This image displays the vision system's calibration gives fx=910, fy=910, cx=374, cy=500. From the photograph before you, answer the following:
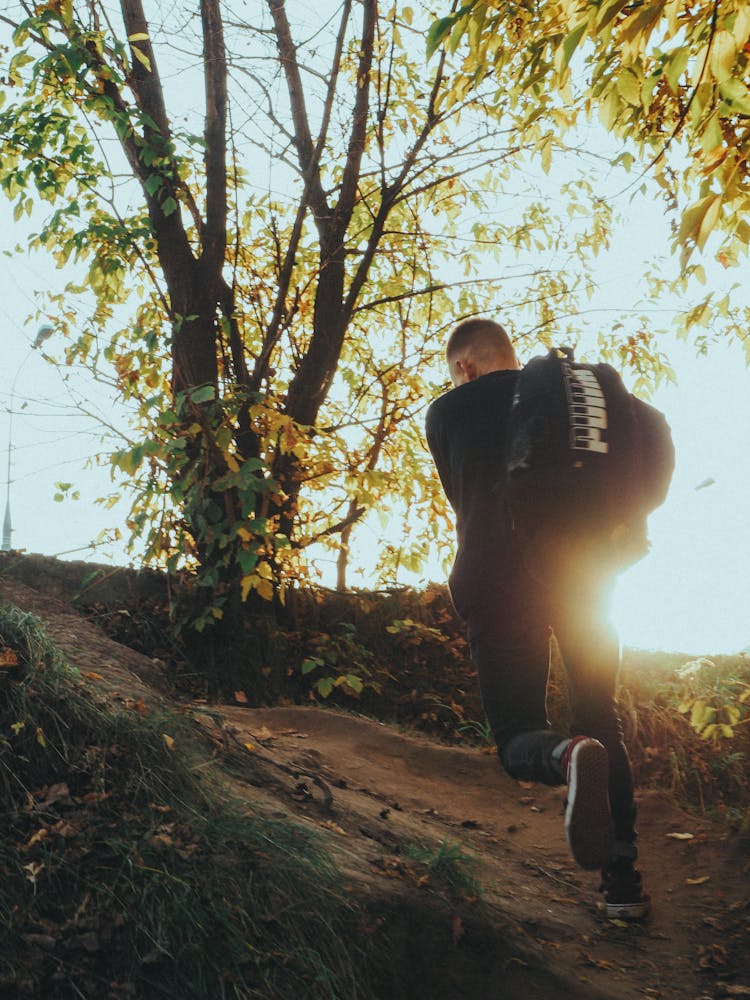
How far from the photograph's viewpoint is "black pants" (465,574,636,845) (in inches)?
147

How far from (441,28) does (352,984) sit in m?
3.35

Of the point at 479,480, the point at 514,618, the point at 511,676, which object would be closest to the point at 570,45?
the point at 479,480

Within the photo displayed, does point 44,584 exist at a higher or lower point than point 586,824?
higher

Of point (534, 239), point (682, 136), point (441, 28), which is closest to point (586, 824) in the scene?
point (441, 28)

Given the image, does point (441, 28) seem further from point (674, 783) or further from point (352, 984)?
point (674, 783)

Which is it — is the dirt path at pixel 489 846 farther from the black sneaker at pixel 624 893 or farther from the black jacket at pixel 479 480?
the black jacket at pixel 479 480

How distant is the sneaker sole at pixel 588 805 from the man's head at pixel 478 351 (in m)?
1.78

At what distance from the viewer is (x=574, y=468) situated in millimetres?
3568

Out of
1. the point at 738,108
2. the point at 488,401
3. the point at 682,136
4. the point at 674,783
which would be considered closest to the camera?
the point at 738,108

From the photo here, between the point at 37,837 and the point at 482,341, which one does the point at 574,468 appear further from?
the point at 37,837

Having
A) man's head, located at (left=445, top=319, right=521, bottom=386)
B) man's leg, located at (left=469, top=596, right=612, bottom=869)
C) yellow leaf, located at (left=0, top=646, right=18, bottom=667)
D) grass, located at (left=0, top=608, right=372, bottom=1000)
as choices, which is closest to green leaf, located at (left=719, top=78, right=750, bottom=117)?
man's head, located at (left=445, top=319, right=521, bottom=386)

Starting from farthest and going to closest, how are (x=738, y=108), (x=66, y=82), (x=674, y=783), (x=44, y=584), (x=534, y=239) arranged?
(x=534, y=239), (x=44, y=584), (x=66, y=82), (x=674, y=783), (x=738, y=108)

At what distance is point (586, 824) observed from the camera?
3.32m

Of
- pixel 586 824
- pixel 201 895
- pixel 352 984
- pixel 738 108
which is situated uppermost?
pixel 738 108
